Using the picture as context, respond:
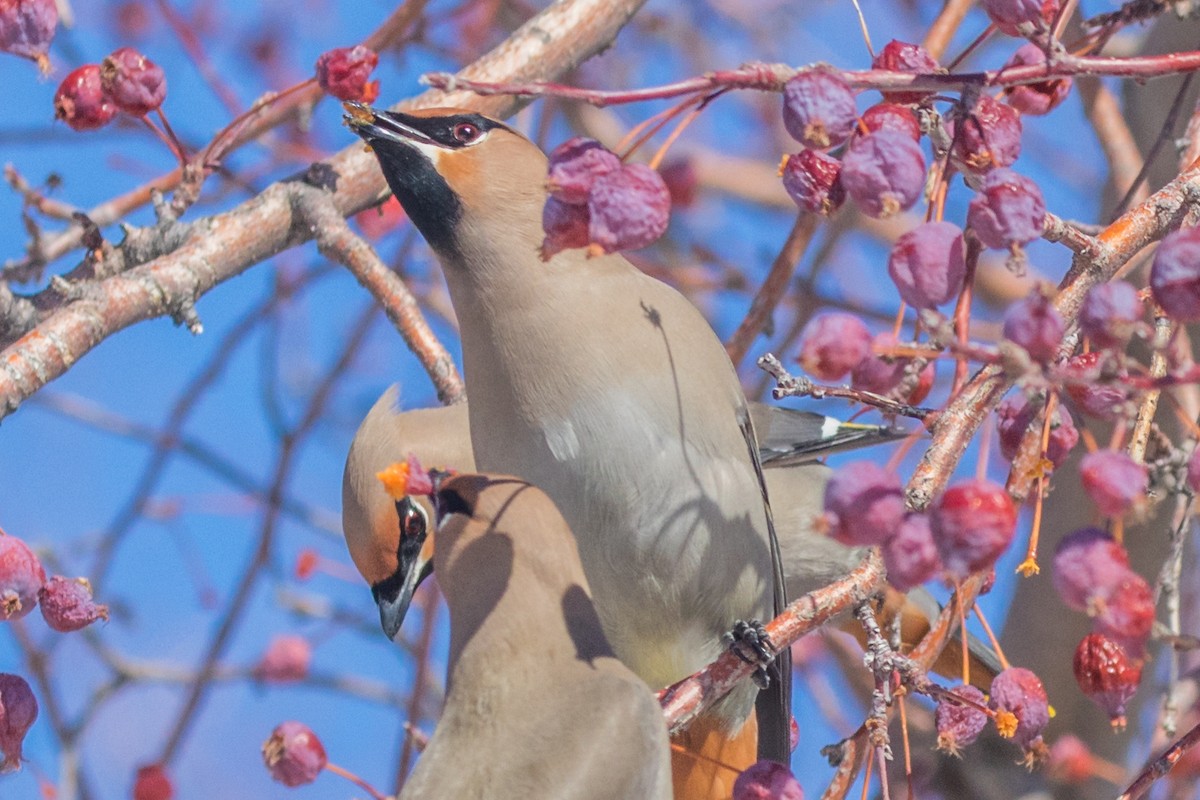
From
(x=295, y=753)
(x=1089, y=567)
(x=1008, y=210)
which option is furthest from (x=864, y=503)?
(x=295, y=753)

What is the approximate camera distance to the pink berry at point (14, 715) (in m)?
1.77

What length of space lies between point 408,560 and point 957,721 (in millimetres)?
1385

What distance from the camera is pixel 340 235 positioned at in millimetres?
2580

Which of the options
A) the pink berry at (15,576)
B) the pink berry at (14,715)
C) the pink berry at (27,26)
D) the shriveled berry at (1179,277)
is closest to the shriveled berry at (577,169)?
the shriveled berry at (1179,277)

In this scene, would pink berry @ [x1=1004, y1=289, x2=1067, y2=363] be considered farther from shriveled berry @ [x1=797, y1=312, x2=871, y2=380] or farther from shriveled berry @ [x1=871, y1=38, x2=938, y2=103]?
A: shriveled berry @ [x1=871, y1=38, x2=938, y2=103]

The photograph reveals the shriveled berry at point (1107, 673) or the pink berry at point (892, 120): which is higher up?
the pink berry at point (892, 120)

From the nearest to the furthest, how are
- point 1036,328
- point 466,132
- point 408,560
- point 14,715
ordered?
point 1036,328, point 14,715, point 466,132, point 408,560

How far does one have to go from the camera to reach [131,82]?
228 cm

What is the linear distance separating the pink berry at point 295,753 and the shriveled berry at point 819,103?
50.6 inches

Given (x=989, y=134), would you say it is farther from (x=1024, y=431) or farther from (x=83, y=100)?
(x=83, y=100)

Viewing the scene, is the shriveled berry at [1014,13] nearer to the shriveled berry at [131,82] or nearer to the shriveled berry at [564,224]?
the shriveled berry at [564,224]

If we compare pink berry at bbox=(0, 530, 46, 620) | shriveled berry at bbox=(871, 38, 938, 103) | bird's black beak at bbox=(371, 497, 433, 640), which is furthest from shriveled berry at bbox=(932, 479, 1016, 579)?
bird's black beak at bbox=(371, 497, 433, 640)

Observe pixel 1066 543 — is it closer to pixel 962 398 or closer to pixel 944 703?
pixel 962 398

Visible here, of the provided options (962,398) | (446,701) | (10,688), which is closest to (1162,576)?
(962,398)
